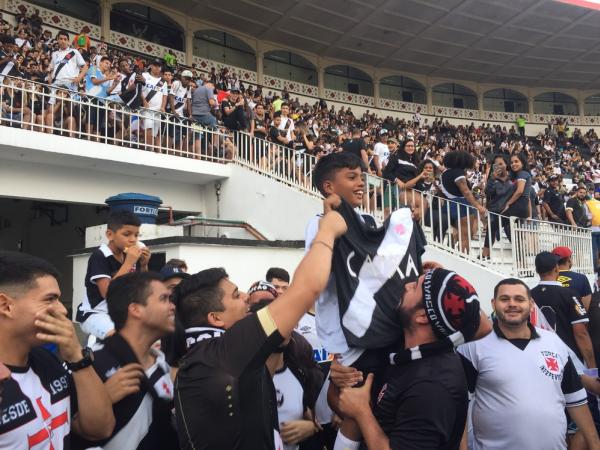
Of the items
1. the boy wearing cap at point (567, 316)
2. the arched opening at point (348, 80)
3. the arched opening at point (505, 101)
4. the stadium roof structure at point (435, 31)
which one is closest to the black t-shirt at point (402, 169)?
the boy wearing cap at point (567, 316)

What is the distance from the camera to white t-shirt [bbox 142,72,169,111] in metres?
11.6

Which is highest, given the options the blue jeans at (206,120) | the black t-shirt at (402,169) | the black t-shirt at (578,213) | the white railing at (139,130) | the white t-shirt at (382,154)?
the blue jeans at (206,120)

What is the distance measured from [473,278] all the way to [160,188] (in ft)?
24.4

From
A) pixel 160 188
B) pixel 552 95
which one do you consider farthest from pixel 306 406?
pixel 552 95

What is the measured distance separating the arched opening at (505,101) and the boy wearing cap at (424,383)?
1203 inches

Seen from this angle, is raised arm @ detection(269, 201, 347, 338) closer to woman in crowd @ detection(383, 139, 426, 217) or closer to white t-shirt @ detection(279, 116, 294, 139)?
woman in crowd @ detection(383, 139, 426, 217)

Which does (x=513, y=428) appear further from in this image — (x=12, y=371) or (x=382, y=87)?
(x=382, y=87)

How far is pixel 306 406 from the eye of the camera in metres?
2.85

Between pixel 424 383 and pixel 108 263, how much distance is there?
2885 millimetres

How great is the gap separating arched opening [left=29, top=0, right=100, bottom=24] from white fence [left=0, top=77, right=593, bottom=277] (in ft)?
27.5

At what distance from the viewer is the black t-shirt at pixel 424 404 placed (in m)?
1.88

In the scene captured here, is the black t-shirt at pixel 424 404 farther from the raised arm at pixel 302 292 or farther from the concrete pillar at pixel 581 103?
the concrete pillar at pixel 581 103

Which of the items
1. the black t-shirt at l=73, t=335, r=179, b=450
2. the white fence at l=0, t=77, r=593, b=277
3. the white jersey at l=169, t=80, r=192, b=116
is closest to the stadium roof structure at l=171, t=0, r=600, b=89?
the white jersey at l=169, t=80, r=192, b=116

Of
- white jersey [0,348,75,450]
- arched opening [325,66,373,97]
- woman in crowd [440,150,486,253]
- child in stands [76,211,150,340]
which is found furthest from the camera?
arched opening [325,66,373,97]
